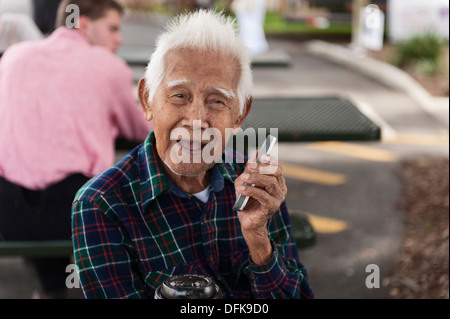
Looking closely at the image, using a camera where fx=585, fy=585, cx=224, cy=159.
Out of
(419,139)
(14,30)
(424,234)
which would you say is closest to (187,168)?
(14,30)

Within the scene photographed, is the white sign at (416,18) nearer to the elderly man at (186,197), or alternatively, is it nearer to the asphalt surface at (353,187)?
the asphalt surface at (353,187)

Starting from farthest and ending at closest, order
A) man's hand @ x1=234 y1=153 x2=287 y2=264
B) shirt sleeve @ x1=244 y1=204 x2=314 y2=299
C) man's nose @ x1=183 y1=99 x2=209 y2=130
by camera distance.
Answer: shirt sleeve @ x1=244 y1=204 x2=314 y2=299
man's nose @ x1=183 y1=99 x2=209 y2=130
man's hand @ x1=234 y1=153 x2=287 y2=264

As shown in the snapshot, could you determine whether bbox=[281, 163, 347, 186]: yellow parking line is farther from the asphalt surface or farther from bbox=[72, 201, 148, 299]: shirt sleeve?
bbox=[72, 201, 148, 299]: shirt sleeve

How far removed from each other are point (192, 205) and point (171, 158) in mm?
201

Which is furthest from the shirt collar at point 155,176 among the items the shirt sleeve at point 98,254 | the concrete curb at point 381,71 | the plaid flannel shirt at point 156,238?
the concrete curb at point 381,71

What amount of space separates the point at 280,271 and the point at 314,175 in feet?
14.1

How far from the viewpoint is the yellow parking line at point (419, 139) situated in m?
6.98

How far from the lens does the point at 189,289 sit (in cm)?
116

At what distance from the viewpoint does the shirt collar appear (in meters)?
1.77

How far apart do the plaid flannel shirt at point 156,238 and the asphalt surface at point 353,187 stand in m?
0.49

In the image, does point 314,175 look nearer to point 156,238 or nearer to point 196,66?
point 156,238

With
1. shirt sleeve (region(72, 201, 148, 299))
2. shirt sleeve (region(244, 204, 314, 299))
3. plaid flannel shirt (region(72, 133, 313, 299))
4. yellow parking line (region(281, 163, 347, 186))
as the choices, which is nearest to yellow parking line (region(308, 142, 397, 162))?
yellow parking line (region(281, 163, 347, 186))

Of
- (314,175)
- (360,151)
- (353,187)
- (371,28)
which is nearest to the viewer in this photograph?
(353,187)
